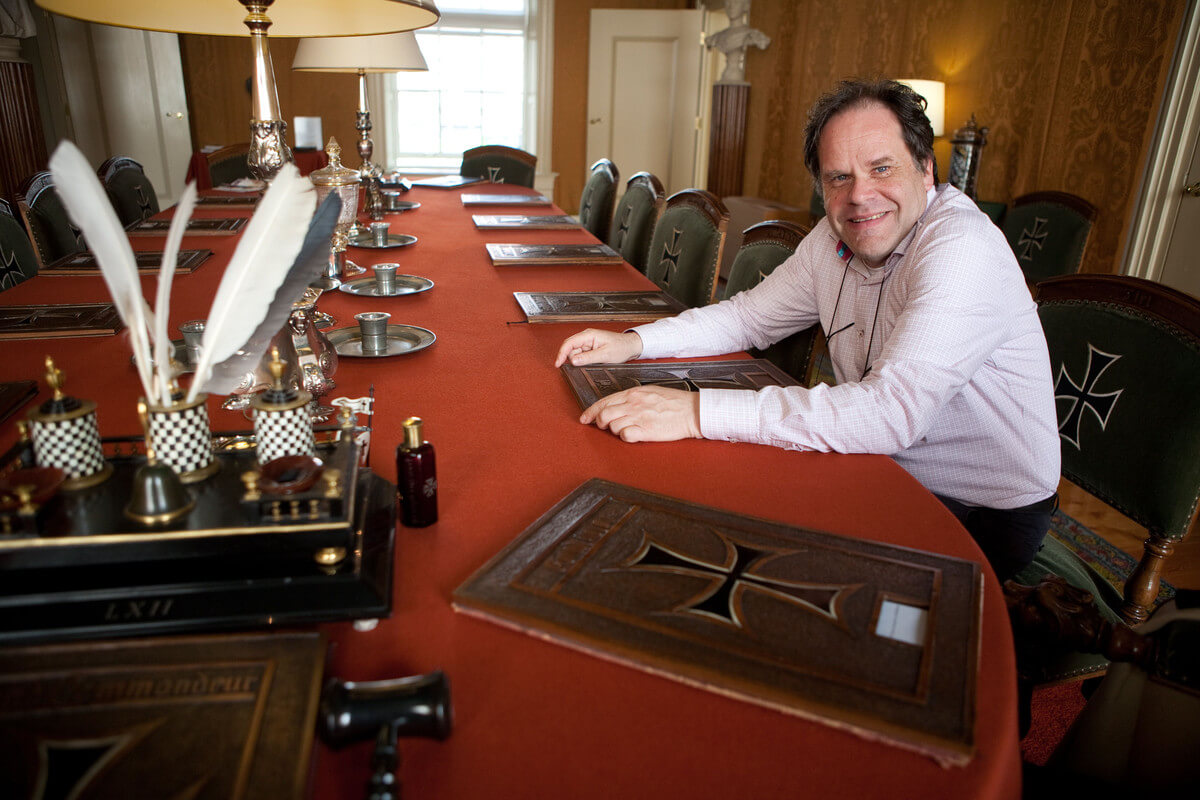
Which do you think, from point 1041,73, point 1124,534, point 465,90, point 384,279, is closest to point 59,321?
point 384,279

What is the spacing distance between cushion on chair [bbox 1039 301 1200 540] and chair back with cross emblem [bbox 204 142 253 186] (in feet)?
13.6

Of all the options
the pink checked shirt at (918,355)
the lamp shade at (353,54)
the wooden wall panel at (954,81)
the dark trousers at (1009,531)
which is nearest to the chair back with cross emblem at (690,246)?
the wooden wall panel at (954,81)

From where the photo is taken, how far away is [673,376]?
51.7 inches

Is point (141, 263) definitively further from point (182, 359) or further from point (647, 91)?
point (647, 91)

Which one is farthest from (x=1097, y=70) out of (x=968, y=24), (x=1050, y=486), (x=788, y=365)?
(x=1050, y=486)

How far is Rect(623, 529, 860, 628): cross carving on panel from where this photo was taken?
667 mm

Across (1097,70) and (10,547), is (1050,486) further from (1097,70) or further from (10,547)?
(1097,70)

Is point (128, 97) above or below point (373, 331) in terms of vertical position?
above

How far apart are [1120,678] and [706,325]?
34.8 inches

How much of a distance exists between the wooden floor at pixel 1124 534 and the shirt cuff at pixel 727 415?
4.84 feet

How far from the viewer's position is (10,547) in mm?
605

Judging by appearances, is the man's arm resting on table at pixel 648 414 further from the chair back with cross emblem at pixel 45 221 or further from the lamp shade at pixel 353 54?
the lamp shade at pixel 353 54

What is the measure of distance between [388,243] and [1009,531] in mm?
1874

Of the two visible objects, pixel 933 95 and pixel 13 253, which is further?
pixel 933 95
